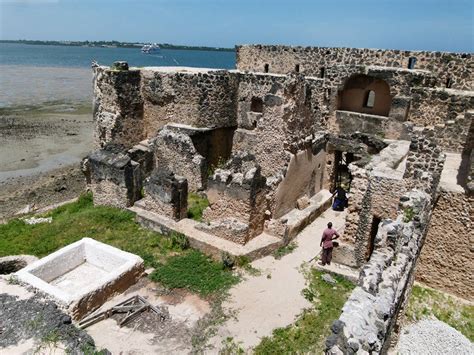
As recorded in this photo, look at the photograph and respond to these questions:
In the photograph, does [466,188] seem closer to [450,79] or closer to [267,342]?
[267,342]

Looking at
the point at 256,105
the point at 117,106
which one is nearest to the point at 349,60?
the point at 256,105

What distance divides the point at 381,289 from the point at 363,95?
39.9 ft

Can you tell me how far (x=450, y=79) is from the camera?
15766 millimetres

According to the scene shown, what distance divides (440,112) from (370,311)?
1054cm

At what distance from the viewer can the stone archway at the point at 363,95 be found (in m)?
15.9

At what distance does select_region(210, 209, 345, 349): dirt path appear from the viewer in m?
7.86

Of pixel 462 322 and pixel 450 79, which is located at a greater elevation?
pixel 450 79

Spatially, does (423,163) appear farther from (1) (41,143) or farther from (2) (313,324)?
(1) (41,143)

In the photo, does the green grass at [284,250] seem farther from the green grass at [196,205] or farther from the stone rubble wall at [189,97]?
the stone rubble wall at [189,97]

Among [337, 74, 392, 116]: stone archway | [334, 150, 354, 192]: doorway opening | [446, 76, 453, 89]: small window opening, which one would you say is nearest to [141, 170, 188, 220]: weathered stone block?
[334, 150, 354, 192]: doorway opening

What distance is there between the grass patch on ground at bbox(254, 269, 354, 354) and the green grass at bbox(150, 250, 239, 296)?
5.92 ft

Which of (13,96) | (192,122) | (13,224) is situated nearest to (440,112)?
(192,122)

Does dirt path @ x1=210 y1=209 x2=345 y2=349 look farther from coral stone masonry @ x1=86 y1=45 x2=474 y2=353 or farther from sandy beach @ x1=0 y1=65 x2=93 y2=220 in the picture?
sandy beach @ x1=0 y1=65 x2=93 y2=220

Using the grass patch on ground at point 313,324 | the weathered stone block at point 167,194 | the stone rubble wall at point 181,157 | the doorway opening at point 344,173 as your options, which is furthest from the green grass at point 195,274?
the doorway opening at point 344,173
